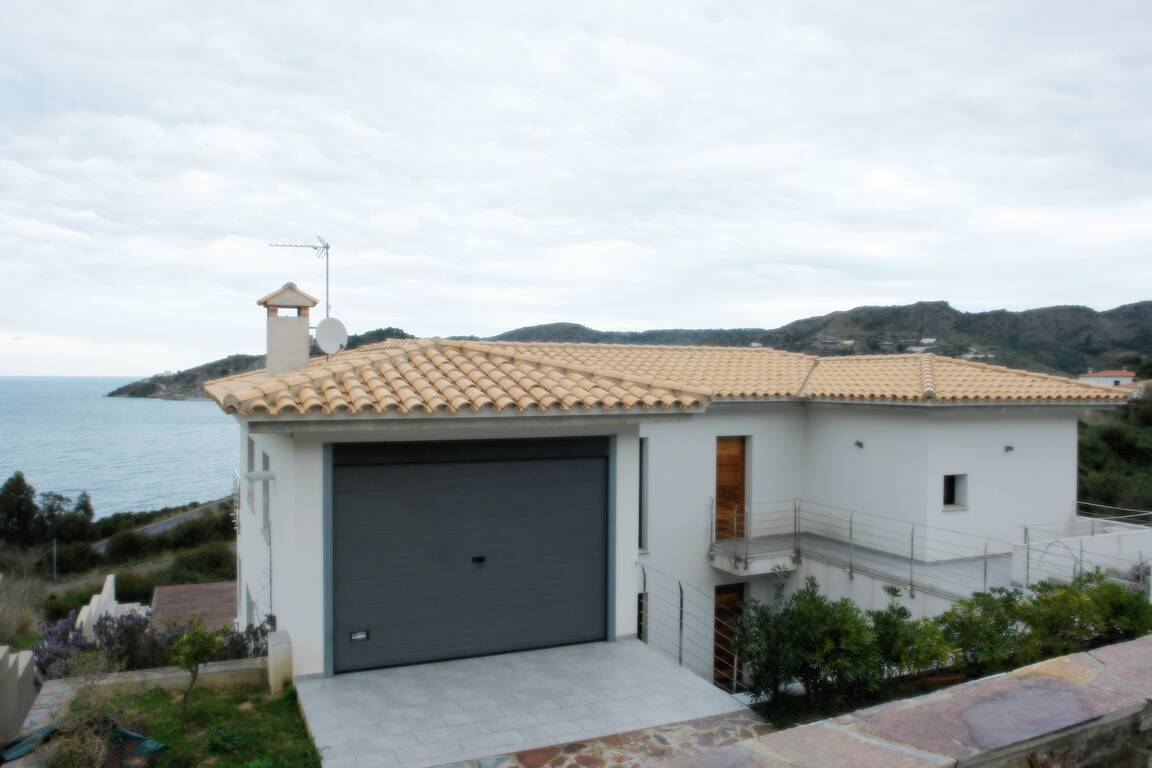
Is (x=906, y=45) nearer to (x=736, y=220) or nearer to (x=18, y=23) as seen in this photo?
(x=736, y=220)

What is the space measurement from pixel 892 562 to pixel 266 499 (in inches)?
410

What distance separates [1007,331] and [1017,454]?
127 feet

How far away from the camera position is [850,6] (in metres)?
13.6

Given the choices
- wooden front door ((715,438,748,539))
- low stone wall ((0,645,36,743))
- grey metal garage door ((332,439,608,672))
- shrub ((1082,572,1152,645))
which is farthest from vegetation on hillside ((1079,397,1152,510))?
low stone wall ((0,645,36,743))

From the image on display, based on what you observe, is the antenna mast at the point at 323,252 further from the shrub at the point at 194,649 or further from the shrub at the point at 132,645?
the shrub at the point at 194,649

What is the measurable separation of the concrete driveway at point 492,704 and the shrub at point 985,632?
2538 millimetres

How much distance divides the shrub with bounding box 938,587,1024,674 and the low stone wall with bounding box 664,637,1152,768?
5.23 metres

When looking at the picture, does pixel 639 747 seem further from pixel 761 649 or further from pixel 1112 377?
pixel 1112 377

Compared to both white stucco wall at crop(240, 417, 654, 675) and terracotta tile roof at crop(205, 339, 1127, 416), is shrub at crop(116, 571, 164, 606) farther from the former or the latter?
white stucco wall at crop(240, 417, 654, 675)

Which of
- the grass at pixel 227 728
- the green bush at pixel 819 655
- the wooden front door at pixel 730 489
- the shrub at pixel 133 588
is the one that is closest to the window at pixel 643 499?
the wooden front door at pixel 730 489

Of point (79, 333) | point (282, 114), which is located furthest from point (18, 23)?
point (79, 333)

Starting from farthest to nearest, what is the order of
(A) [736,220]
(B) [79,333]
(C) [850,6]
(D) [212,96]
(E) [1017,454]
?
(B) [79,333] → (A) [736,220] → (D) [212,96] → (E) [1017,454] → (C) [850,6]

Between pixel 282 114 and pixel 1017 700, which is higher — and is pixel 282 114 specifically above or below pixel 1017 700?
above

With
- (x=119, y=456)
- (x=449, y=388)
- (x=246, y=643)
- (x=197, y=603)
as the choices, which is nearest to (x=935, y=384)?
(x=449, y=388)
